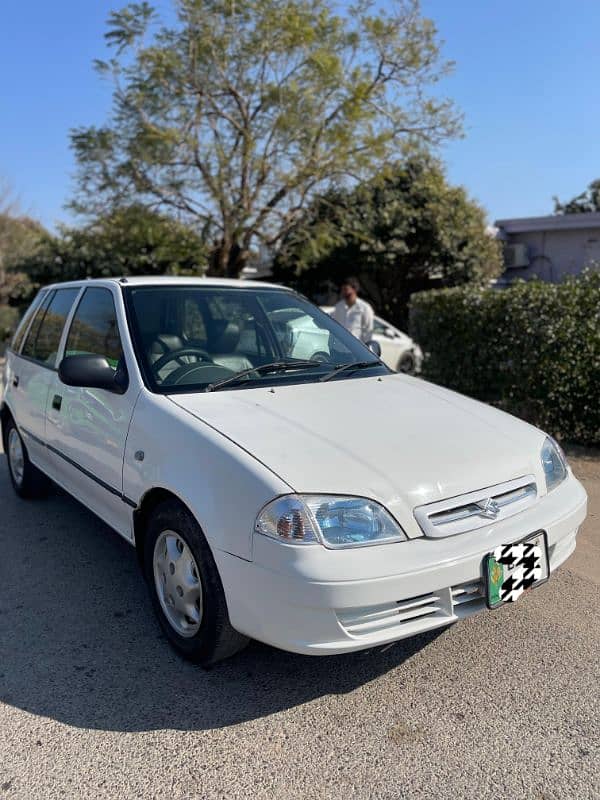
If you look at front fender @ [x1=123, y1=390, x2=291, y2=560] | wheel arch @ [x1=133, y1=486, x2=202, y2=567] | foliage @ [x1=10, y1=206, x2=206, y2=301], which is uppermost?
foliage @ [x1=10, y1=206, x2=206, y2=301]

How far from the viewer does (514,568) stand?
9.02 ft

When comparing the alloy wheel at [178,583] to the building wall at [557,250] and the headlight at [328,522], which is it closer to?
the headlight at [328,522]

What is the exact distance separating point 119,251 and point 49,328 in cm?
1201

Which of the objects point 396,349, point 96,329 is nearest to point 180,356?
point 96,329

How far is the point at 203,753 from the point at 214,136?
13.3m

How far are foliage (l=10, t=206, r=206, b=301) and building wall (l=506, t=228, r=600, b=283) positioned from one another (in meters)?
8.74

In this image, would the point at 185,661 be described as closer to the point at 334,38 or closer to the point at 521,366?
the point at 521,366

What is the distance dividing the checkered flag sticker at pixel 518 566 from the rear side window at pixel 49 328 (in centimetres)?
314

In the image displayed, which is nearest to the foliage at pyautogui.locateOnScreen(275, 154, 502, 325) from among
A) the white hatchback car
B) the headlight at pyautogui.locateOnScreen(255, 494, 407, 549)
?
the white hatchback car

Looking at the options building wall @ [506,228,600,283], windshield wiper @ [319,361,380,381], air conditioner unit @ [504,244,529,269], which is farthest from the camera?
air conditioner unit @ [504,244,529,269]

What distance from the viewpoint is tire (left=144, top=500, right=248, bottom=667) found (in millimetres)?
2697

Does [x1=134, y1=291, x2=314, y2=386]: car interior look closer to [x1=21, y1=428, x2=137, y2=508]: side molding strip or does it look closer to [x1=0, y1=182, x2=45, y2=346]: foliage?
[x1=21, y1=428, x2=137, y2=508]: side molding strip

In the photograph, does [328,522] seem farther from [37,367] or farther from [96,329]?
[37,367]

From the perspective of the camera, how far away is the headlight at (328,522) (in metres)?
2.44
